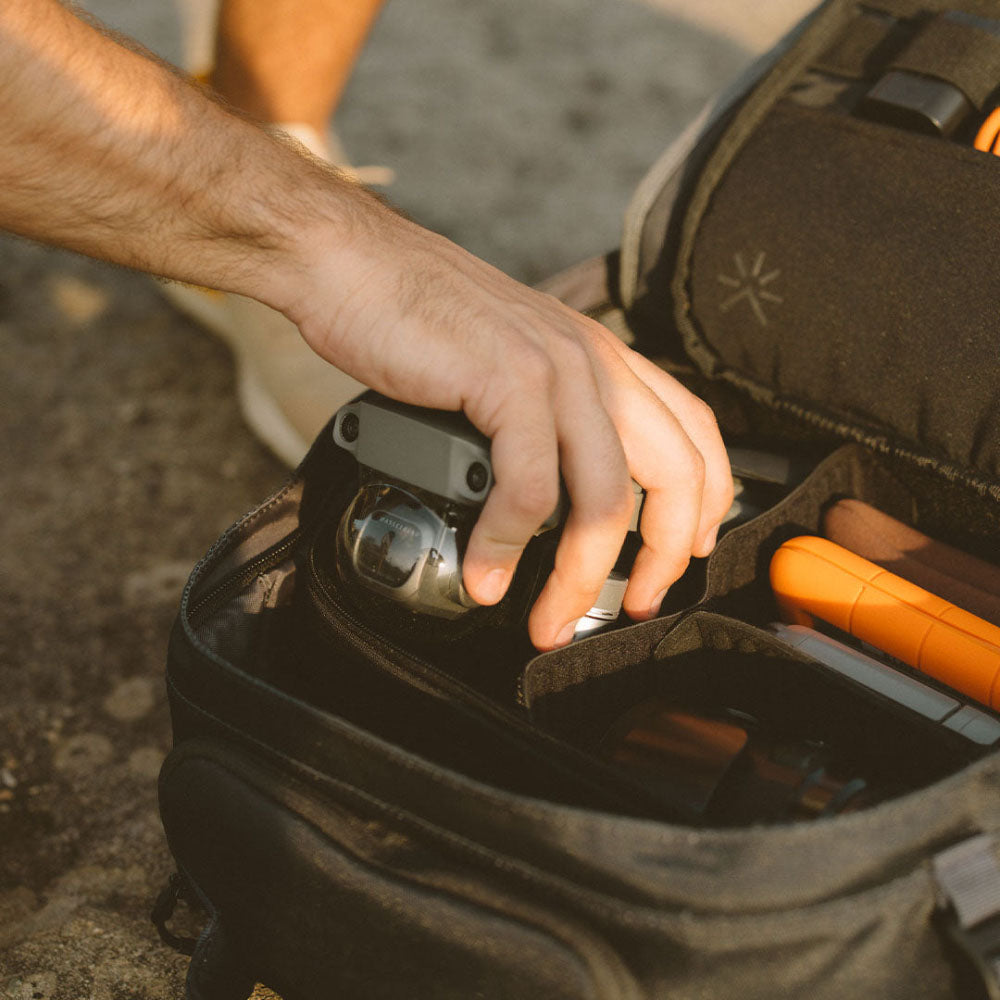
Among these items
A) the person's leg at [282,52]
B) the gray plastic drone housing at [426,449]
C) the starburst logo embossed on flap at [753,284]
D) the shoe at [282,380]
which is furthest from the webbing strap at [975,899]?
the person's leg at [282,52]

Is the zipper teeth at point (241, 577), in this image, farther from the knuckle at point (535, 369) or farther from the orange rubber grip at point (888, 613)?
the orange rubber grip at point (888, 613)

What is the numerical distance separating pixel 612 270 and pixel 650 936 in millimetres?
876

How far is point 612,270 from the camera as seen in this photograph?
1.29 metres

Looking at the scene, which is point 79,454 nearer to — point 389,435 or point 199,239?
point 199,239

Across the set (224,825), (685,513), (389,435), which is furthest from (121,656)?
(685,513)

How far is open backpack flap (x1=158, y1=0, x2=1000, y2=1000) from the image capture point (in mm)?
644

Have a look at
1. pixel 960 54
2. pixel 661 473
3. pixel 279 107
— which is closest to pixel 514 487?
pixel 661 473

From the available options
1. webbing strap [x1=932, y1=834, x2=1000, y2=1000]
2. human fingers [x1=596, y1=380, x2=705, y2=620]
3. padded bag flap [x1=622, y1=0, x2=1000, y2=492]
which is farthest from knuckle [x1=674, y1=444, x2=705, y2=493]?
webbing strap [x1=932, y1=834, x2=1000, y2=1000]

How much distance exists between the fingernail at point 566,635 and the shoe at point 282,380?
2.58 feet

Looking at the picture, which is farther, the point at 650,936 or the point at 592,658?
the point at 592,658

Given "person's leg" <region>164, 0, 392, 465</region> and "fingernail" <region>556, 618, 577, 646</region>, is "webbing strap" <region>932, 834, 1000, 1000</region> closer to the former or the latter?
"fingernail" <region>556, 618, 577, 646</region>

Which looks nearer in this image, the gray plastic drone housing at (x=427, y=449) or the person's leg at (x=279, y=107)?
the gray plastic drone housing at (x=427, y=449)

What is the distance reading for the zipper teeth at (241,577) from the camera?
35.0 inches

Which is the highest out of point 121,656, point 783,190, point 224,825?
point 783,190
